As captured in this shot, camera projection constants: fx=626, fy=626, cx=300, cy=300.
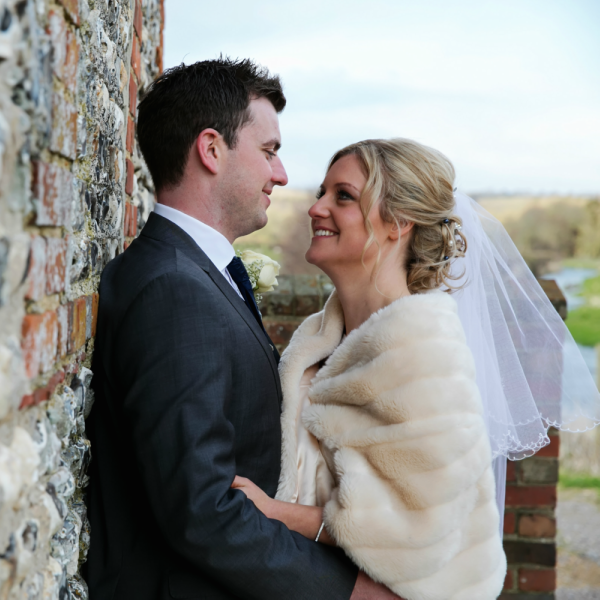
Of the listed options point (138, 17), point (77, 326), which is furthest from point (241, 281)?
point (138, 17)

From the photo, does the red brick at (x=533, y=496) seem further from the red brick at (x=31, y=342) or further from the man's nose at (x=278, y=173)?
the red brick at (x=31, y=342)

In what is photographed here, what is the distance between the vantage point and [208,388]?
145 centimetres

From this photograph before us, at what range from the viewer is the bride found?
1676mm

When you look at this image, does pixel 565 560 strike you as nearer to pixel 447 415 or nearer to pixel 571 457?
pixel 571 457

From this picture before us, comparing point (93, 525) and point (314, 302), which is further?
point (314, 302)

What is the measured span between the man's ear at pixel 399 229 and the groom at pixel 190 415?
0.57 meters

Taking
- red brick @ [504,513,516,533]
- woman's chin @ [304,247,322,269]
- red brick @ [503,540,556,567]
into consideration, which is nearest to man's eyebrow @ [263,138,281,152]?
woman's chin @ [304,247,322,269]

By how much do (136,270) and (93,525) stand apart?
0.66m

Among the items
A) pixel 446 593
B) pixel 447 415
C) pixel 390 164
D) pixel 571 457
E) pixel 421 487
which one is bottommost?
pixel 571 457

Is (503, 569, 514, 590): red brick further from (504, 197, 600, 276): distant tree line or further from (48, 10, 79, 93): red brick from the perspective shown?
(504, 197, 600, 276): distant tree line

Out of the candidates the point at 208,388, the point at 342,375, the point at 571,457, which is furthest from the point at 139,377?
the point at 571,457

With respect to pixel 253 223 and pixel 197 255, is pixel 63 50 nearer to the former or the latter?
pixel 197 255

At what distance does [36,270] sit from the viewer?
0.99 meters

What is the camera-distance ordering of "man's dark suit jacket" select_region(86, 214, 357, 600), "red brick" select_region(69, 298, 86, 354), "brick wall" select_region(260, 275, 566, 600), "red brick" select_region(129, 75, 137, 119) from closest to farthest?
"red brick" select_region(69, 298, 86, 354) → "man's dark suit jacket" select_region(86, 214, 357, 600) → "red brick" select_region(129, 75, 137, 119) → "brick wall" select_region(260, 275, 566, 600)
